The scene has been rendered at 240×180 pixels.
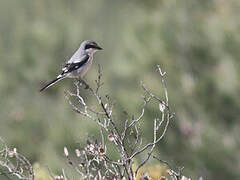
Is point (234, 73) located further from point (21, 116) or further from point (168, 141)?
point (21, 116)

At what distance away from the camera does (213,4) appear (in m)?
20.3

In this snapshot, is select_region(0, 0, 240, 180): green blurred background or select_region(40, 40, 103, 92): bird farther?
select_region(0, 0, 240, 180): green blurred background

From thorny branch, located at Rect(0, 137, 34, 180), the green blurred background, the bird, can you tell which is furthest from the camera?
the green blurred background

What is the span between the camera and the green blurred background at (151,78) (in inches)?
499

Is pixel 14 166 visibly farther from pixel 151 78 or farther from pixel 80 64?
pixel 151 78

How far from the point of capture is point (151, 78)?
16.3 meters

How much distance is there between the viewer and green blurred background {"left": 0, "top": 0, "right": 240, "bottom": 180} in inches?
499

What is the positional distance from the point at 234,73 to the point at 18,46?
31.3ft

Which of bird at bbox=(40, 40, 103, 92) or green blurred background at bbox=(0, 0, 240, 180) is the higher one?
green blurred background at bbox=(0, 0, 240, 180)

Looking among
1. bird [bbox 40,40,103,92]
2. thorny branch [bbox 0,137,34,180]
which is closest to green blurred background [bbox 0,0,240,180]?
bird [bbox 40,40,103,92]

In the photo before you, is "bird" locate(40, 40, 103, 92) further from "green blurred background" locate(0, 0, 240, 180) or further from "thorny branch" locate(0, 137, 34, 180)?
"green blurred background" locate(0, 0, 240, 180)

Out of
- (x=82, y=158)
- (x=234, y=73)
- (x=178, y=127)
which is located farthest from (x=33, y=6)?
(x=82, y=158)

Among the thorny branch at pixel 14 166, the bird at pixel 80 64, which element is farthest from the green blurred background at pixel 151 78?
the thorny branch at pixel 14 166

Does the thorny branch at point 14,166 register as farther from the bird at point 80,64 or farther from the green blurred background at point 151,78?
the green blurred background at point 151,78
